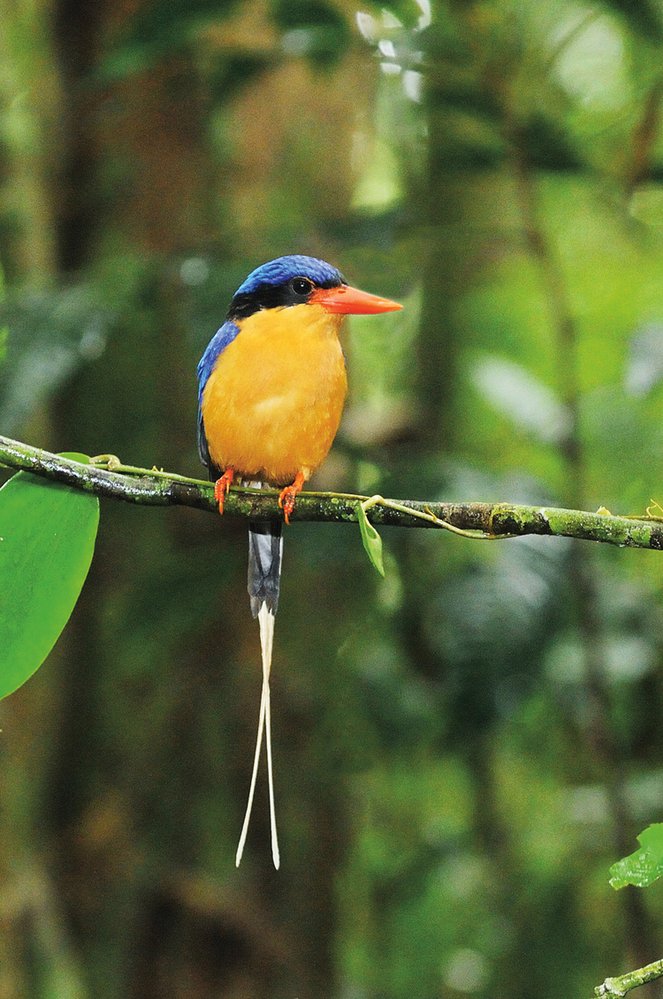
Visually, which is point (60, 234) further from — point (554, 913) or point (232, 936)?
point (554, 913)

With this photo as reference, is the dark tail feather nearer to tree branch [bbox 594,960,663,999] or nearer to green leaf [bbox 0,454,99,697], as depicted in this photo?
green leaf [bbox 0,454,99,697]

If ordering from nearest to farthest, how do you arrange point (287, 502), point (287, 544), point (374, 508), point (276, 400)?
point (374, 508), point (287, 502), point (276, 400), point (287, 544)

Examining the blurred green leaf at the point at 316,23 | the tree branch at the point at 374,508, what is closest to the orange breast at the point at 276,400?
the tree branch at the point at 374,508

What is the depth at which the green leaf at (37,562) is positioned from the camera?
117 centimetres

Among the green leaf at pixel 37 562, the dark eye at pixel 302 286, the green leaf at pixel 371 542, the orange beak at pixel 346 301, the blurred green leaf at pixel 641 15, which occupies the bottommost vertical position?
the green leaf at pixel 371 542

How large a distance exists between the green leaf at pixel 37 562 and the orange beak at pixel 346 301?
94cm

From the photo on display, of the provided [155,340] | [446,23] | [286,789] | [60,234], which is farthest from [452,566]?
[60,234]

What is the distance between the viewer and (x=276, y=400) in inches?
82.0

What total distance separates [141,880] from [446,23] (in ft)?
8.74

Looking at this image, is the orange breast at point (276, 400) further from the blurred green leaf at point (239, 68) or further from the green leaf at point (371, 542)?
the blurred green leaf at point (239, 68)

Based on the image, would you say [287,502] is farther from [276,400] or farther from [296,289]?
[296,289]

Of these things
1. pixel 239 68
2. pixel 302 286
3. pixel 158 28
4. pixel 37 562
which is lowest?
pixel 37 562

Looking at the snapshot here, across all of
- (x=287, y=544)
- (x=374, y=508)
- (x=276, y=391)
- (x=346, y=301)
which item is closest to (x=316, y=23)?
(x=346, y=301)

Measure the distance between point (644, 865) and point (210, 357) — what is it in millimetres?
1560
